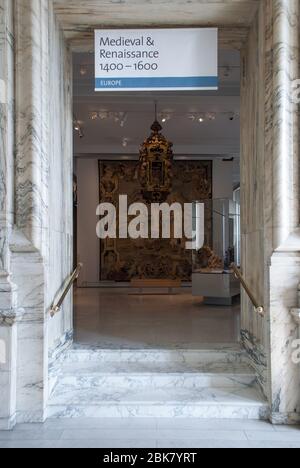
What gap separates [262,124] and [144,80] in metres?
1.37

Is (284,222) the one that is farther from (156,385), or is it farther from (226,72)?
(226,72)

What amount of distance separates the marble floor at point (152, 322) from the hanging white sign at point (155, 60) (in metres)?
3.09

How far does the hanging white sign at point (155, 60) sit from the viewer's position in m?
5.00

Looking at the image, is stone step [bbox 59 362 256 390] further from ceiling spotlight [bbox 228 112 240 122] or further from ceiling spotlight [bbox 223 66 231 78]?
ceiling spotlight [bbox 228 112 240 122]

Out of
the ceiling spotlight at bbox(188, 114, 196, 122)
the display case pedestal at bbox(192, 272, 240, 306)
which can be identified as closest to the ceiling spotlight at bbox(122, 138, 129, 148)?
the ceiling spotlight at bbox(188, 114, 196, 122)

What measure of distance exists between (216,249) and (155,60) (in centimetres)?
874

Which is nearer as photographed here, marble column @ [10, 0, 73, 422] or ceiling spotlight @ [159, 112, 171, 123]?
marble column @ [10, 0, 73, 422]

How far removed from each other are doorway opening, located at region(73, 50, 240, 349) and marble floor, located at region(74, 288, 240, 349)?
0.02 meters

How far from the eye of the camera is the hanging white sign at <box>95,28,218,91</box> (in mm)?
A: 5000

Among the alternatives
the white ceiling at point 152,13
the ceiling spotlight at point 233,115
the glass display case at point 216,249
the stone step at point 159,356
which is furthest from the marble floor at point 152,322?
the ceiling spotlight at point 233,115

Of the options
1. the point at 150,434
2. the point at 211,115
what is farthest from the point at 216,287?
the point at 150,434

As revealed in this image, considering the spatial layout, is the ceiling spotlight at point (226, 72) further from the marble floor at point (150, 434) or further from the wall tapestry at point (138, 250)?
the wall tapestry at point (138, 250)

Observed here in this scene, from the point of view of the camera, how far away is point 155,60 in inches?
198

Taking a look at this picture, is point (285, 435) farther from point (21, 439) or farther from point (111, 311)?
point (111, 311)
